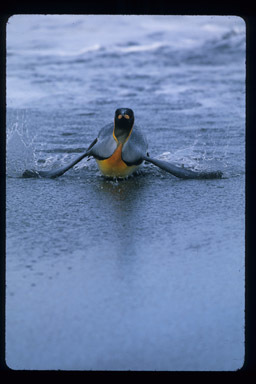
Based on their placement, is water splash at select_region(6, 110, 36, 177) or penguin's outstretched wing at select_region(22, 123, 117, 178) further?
water splash at select_region(6, 110, 36, 177)

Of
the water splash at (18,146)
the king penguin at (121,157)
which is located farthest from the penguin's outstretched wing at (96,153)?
the water splash at (18,146)

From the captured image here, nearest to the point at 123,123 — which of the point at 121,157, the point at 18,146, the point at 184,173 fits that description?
the point at 121,157

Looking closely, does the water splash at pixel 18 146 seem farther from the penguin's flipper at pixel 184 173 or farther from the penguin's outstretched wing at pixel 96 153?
the penguin's flipper at pixel 184 173

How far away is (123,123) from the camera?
9.67 ft

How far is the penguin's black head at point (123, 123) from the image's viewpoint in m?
2.94

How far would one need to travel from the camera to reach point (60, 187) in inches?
112

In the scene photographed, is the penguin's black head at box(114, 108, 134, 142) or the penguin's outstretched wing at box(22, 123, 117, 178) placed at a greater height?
the penguin's black head at box(114, 108, 134, 142)

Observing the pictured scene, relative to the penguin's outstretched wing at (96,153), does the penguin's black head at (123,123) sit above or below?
above

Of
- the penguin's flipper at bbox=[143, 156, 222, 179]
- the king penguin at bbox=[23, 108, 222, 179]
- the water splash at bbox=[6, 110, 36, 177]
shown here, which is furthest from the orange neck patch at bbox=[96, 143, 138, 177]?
the water splash at bbox=[6, 110, 36, 177]

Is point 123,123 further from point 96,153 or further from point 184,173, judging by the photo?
point 184,173

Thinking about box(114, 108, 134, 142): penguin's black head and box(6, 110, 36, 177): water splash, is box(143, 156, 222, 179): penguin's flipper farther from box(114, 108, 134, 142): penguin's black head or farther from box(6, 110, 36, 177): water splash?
box(6, 110, 36, 177): water splash

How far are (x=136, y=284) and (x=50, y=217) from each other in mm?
718

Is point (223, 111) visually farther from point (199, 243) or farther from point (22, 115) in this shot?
point (199, 243)

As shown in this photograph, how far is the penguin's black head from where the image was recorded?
9.63 ft
